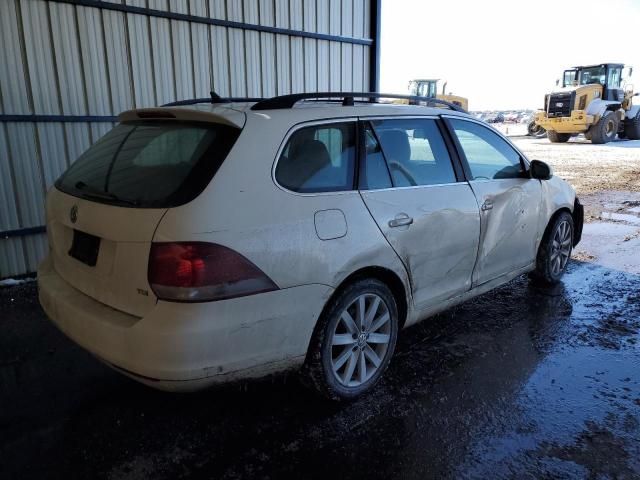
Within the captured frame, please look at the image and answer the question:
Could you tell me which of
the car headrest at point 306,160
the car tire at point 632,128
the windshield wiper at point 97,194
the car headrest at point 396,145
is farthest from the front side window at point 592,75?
the windshield wiper at point 97,194

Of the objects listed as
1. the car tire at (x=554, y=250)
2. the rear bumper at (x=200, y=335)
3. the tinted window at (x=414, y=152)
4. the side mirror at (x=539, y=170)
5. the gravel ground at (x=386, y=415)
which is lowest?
the gravel ground at (x=386, y=415)

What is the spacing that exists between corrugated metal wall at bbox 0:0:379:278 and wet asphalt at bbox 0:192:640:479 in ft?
5.97

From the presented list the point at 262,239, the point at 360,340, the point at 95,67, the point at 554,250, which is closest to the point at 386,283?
the point at 360,340

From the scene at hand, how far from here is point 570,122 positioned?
23891 millimetres

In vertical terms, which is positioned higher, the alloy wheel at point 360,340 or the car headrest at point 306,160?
the car headrest at point 306,160

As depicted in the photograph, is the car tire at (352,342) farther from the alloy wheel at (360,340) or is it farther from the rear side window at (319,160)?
the rear side window at (319,160)

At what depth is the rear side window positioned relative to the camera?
264 centimetres

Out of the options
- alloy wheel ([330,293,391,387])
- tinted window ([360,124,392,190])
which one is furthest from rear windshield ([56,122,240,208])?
alloy wheel ([330,293,391,387])

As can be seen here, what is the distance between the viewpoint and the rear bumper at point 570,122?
23312 mm

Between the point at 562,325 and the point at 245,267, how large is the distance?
293 centimetres

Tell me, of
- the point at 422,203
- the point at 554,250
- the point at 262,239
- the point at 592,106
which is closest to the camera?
the point at 262,239

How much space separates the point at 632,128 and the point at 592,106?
13.2ft

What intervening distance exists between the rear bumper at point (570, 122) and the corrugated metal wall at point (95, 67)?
20295 millimetres

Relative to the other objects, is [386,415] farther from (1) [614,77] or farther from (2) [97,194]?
(1) [614,77]
